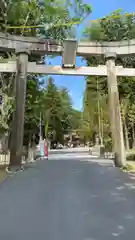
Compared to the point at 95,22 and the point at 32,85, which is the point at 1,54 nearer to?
the point at 32,85

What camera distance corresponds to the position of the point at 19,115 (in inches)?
560

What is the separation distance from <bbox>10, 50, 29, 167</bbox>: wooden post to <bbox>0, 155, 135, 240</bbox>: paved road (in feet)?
14.1

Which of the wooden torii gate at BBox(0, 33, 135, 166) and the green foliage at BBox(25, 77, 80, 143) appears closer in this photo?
the wooden torii gate at BBox(0, 33, 135, 166)

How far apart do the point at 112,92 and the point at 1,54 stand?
7546 millimetres

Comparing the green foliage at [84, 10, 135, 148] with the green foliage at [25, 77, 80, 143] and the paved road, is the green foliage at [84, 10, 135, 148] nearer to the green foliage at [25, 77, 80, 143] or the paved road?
the green foliage at [25, 77, 80, 143]

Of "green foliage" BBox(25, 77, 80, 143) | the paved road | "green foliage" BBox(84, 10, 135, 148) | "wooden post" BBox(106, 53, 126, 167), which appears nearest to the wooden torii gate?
"wooden post" BBox(106, 53, 126, 167)

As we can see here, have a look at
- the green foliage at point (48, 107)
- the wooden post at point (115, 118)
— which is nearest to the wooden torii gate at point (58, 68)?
the wooden post at point (115, 118)

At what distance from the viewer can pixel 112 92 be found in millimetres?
15219

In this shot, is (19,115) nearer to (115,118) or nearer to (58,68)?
(58,68)

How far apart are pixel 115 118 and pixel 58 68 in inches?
138

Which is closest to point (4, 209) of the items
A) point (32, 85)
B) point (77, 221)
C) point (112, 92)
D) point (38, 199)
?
point (38, 199)

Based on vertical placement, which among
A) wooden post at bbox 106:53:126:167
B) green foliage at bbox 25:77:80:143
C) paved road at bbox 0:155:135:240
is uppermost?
green foliage at bbox 25:77:80:143

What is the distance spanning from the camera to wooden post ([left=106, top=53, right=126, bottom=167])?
48.4 ft

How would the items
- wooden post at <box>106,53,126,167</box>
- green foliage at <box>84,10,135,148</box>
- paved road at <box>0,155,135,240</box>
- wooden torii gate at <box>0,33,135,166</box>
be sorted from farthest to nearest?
green foliage at <box>84,10,135,148</box>
wooden post at <box>106,53,126,167</box>
wooden torii gate at <box>0,33,135,166</box>
paved road at <box>0,155,135,240</box>
